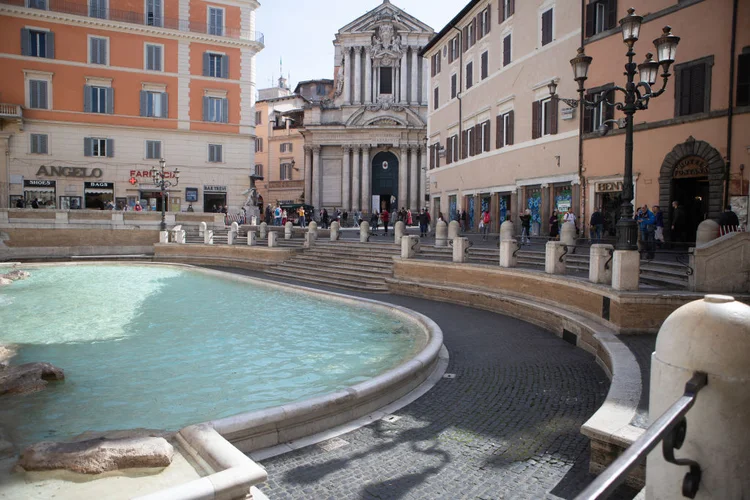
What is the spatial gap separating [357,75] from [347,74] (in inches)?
35.3

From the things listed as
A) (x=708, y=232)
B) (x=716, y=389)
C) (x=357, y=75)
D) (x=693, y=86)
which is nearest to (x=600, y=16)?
(x=693, y=86)

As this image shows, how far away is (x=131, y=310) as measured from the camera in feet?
46.9

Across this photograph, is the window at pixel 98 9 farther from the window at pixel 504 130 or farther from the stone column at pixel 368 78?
the window at pixel 504 130

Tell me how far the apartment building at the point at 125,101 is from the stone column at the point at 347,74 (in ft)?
33.7

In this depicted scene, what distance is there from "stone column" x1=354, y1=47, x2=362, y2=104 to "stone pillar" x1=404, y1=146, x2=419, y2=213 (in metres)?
6.66

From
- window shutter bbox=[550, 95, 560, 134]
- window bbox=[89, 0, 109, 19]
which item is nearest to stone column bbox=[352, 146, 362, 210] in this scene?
window bbox=[89, 0, 109, 19]

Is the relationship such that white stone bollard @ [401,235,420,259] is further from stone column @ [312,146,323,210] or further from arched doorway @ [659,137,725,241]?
stone column @ [312,146,323,210]

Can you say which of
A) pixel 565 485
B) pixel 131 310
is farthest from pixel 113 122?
pixel 565 485

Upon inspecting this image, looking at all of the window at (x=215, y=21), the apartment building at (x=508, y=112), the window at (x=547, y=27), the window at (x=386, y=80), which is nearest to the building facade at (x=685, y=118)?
the apartment building at (x=508, y=112)

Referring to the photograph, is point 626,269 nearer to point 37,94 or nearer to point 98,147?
point 98,147

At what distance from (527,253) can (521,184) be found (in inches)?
346

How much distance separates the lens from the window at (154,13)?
117 feet

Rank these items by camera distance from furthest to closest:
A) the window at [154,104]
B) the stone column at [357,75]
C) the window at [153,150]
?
the stone column at [357,75] < the window at [153,150] < the window at [154,104]

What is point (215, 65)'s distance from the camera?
37469 mm
